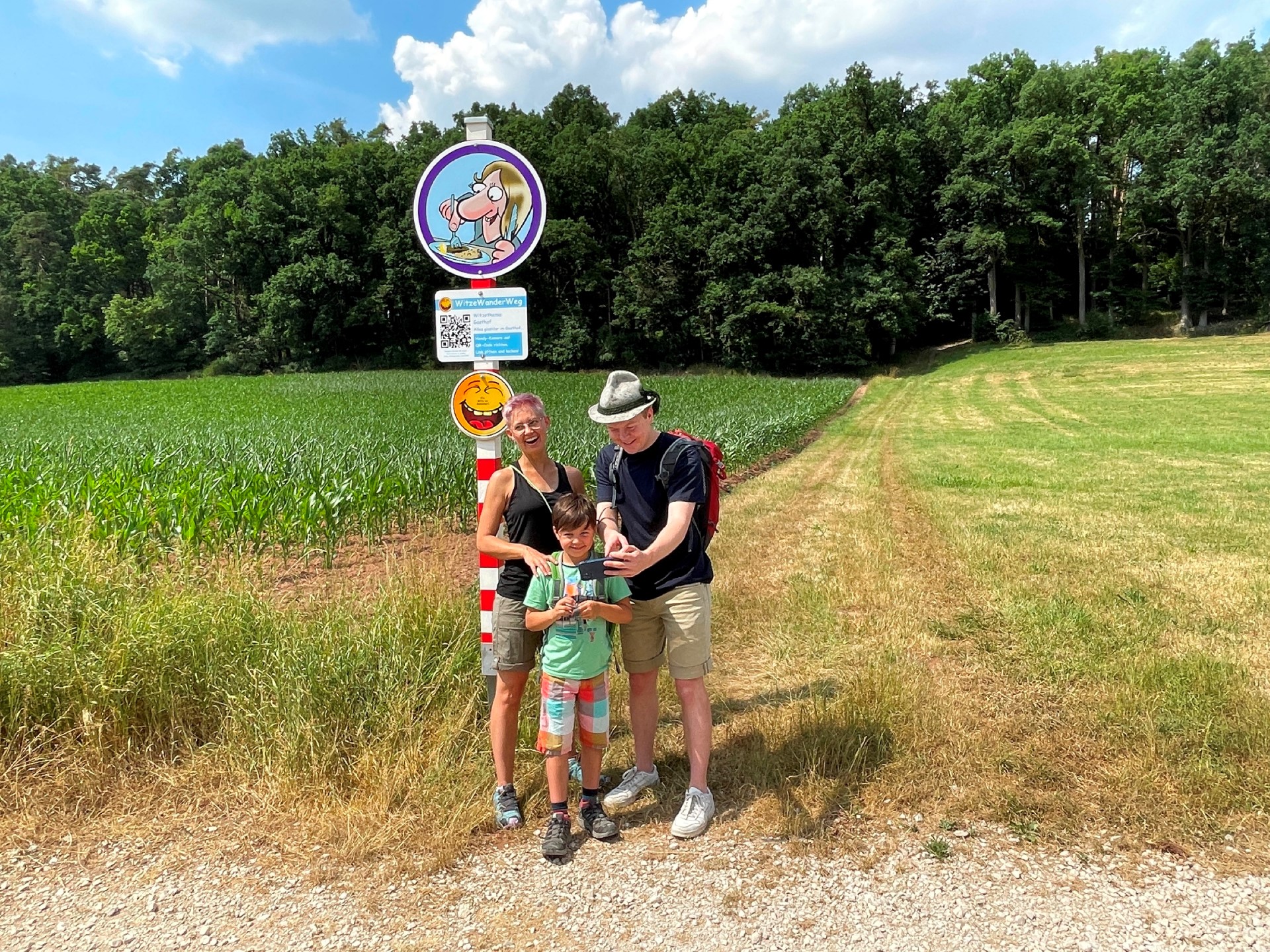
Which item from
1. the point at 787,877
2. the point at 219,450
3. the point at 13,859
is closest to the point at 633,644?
the point at 787,877

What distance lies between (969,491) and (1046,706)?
707 centimetres

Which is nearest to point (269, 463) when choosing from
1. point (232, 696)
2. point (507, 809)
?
point (232, 696)

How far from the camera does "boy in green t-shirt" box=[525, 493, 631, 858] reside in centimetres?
282

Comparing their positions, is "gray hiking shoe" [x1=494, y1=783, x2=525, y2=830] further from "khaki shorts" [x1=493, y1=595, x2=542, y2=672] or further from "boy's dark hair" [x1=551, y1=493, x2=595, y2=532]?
"boy's dark hair" [x1=551, y1=493, x2=595, y2=532]

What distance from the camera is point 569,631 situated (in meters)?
2.91

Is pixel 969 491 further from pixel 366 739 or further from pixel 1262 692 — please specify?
pixel 366 739

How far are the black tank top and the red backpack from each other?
1.05ft

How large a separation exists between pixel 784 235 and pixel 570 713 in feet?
160

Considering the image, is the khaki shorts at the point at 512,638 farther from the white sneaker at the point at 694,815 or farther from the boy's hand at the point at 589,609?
the white sneaker at the point at 694,815

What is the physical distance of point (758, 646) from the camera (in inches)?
196

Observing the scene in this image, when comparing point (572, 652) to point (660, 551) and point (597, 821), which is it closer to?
point (660, 551)

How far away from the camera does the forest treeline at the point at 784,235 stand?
154ft

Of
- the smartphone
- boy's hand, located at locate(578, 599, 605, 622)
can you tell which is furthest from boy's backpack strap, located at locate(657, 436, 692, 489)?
boy's hand, located at locate(578, 599, 605, 622)

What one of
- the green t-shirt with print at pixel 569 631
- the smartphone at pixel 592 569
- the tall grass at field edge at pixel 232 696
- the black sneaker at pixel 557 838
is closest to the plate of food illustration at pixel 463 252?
the green t-shirt with print at pixel 569 631
